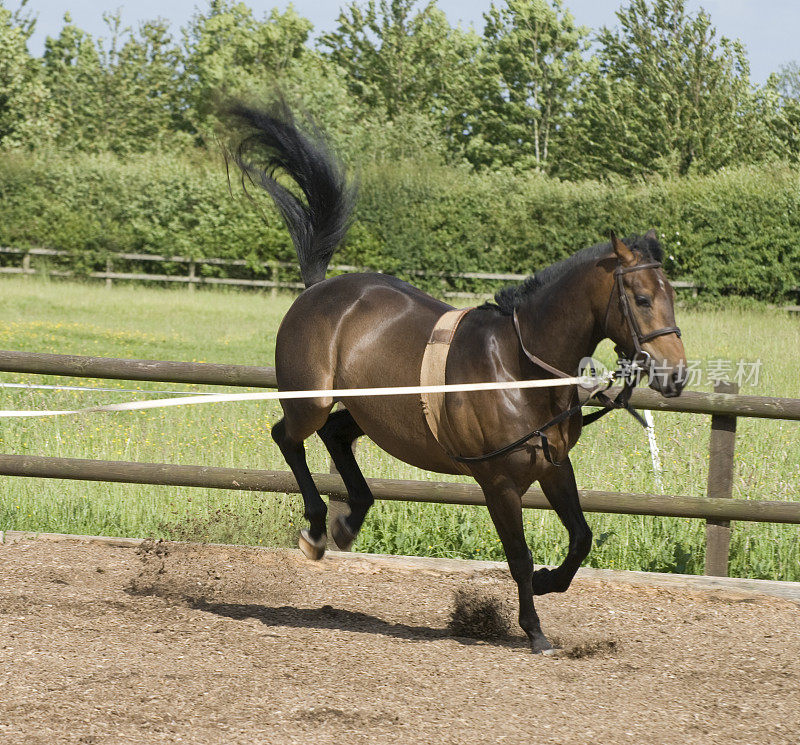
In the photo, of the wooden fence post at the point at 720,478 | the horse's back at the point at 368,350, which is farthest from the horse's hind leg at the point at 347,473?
the wooden fence post at the point at 720,478

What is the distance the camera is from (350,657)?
14.1 feet

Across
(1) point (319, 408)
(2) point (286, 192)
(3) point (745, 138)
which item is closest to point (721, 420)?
(1) point (319, 408)

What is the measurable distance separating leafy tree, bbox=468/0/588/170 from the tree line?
0.24 ft

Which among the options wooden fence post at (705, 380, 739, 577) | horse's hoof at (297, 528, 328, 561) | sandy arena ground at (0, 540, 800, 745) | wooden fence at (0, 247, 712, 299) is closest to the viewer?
sandy arena ground at (0, 540, 800, 745)

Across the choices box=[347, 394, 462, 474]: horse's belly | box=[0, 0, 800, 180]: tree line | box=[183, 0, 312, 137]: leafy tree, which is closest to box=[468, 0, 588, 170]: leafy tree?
box=[0, 0, 800, 180]: tree line

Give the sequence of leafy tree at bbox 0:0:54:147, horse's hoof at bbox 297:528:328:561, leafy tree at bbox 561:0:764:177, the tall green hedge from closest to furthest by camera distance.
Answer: horse's hoof at bbox 297:528:328:561 → the tall green hedge → leafy tree at bbox 561:0:764:177 → leafy tree at bbox 0:0:54:147

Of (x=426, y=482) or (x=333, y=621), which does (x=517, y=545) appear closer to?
(x=333, y=621)

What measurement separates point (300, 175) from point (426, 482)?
6.24 ft

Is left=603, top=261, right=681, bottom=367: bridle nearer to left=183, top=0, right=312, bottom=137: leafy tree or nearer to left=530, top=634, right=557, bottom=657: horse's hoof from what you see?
left=530, top=634, right=557, bottom=657: horse's hoof

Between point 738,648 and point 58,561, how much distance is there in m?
3.68

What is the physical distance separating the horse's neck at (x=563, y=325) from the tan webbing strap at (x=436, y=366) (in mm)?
392

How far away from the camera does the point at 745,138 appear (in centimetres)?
3216

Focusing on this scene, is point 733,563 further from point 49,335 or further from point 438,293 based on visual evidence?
point 438,293

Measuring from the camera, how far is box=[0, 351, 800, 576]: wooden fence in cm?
558
